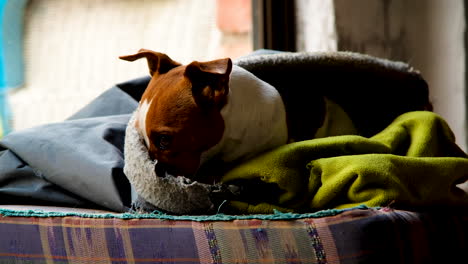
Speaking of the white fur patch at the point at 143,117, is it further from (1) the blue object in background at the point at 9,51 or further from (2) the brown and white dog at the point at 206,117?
(1) the blue object in background at the point at 9,51

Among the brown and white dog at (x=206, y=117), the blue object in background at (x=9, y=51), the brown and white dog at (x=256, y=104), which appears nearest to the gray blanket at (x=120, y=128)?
the brown and white dog at (x=256, y=104)

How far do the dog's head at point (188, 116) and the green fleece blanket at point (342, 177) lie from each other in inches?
3.0

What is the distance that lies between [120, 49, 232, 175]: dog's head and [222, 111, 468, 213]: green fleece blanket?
0.08 m

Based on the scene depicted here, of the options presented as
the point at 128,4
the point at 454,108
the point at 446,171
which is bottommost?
the point at 454,108

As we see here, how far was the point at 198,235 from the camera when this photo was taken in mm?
862

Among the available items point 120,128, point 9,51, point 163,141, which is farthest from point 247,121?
point 9,51

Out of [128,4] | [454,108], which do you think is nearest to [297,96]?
[454,108]

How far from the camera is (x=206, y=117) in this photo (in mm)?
965

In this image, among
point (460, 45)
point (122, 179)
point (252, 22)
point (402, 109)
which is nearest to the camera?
point (122, 179)

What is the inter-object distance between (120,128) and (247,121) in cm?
42

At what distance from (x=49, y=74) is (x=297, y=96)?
3.79 ft

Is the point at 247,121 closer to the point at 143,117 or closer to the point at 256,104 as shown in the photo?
the point at 256,104

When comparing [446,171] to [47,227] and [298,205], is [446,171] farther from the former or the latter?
[47,227]

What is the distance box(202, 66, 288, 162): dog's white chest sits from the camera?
1.00 m
